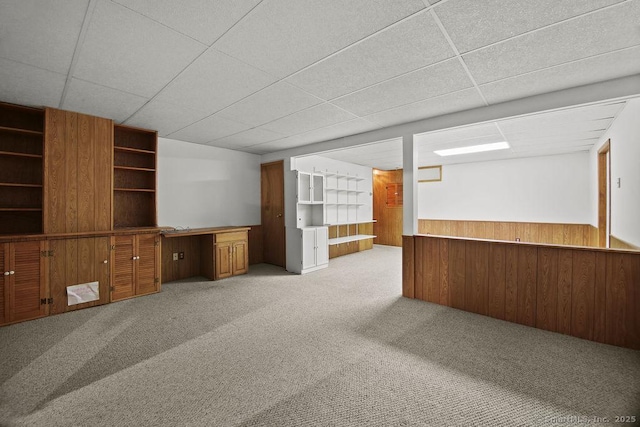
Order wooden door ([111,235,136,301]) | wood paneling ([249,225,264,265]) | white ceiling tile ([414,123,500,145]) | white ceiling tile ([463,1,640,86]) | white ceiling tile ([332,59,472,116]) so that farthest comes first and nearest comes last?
wood paneling ([249,225,264,265]) → white ceiling tile ([414,123,500,145]) → wooden door ([111,235,136,301]) → white ceiling tile ([332,59,472,116]) → white ceiling tile ([463,1,640,86])

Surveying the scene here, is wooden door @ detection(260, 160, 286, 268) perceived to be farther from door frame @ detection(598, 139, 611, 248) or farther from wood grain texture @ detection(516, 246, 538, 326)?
door frame @ detection(598, 139, 611, 248)

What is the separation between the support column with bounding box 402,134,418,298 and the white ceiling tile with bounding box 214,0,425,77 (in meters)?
2.19

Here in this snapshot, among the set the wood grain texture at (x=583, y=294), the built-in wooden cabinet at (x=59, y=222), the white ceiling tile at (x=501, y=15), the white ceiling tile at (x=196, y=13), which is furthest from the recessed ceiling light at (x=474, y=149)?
the built-in wooden cabinet at (x=59, y=222)

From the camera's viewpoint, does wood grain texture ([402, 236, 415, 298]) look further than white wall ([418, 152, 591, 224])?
No

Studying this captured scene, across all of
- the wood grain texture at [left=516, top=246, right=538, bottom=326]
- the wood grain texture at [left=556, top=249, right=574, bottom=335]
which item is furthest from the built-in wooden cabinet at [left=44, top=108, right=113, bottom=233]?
the wood grain texture at [left=556, top=249, right=574, bottom=335]

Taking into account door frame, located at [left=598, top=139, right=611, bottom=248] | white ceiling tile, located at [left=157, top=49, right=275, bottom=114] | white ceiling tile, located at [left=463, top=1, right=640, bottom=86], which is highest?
white ceiling tile, located at [left=157, top=49, right=275, bottom=114]

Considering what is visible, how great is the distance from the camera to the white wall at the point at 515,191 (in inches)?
243

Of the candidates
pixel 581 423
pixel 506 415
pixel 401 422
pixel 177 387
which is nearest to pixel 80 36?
pixel 177 387

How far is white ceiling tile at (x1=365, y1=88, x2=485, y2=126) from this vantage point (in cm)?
303

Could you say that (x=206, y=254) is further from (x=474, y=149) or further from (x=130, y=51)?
(x=474, y=149)

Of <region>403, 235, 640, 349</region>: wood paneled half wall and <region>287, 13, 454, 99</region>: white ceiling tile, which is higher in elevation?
<region>287, 13, 454, 99</region>: white ceiling tile

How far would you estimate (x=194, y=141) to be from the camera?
504 cm

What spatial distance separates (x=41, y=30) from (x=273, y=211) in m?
4.42

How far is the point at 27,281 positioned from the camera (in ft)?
10.3
